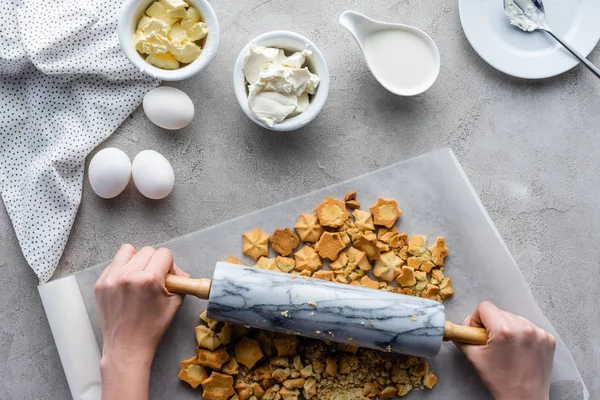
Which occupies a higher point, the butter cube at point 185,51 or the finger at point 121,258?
the butter cube at point 185,51

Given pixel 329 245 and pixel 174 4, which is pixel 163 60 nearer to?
pixel 174 4

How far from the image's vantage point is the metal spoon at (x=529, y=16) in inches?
48.2

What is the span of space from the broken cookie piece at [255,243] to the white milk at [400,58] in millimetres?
363

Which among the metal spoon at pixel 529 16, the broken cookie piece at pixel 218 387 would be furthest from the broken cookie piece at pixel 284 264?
the metal spoon at pixel 529 16

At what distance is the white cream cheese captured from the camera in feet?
3.66

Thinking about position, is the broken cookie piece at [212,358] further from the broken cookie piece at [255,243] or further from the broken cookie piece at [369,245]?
the broken cookie piece at [369,245]

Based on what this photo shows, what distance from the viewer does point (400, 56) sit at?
47.8 inches

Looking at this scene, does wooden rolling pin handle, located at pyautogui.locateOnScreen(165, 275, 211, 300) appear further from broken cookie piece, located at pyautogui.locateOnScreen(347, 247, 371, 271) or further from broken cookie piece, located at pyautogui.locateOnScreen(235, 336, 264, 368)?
broken cookie piece, located at pyautogui.locateOnScreen(347, 247, 371, 271)

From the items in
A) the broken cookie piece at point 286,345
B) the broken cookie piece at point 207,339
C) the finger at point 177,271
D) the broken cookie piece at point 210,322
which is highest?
the finger at point 177,271

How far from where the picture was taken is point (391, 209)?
120 centimetres

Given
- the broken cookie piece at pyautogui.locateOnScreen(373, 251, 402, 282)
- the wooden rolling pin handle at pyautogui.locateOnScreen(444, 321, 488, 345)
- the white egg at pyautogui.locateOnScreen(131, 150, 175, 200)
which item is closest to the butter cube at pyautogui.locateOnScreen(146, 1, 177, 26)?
the white egg at pyautogui.locateOnScreen(131, 150, 175, 200)

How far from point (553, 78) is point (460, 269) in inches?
16.5

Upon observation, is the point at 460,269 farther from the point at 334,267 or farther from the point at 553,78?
the point at 553,78

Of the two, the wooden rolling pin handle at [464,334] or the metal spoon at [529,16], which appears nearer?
the wooden rolling pin handle at [464,334]
